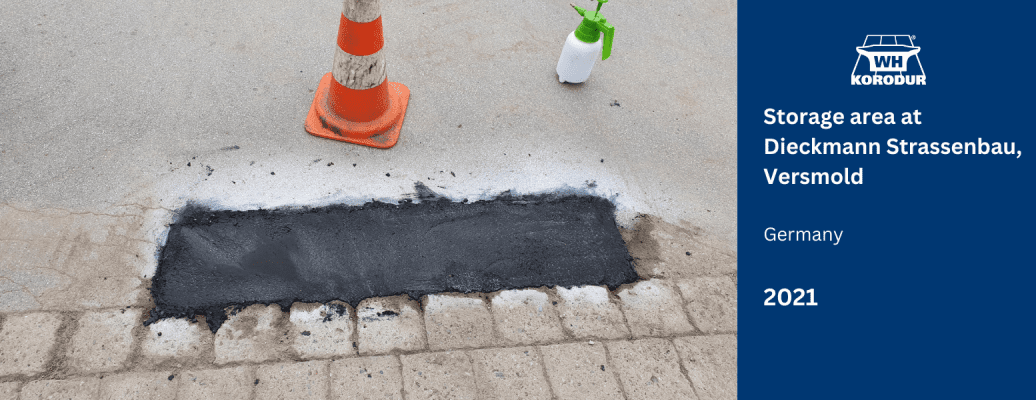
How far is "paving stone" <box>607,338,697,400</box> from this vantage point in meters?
2.12

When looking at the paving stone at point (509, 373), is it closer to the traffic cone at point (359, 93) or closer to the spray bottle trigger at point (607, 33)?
the traffic cone at point (359, 93)

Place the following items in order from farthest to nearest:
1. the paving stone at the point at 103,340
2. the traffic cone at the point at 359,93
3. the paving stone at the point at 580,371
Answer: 1. the traffic cone at the point at 359,93
2. the paving stone at the point at 580,371
3. the paving stone at the point at 103,340

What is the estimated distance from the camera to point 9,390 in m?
1.88

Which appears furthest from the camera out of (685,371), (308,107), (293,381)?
(308,107)

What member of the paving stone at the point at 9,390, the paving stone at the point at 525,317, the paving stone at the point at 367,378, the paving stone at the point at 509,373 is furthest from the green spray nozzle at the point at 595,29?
the paving stone at the point at 9,390

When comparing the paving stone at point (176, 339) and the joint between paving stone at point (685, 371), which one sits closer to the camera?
the paving stone at point (176, 339)

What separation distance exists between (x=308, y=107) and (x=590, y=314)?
198 centimetres

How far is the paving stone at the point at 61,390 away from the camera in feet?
6.18

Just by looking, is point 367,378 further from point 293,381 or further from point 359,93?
point 359,93

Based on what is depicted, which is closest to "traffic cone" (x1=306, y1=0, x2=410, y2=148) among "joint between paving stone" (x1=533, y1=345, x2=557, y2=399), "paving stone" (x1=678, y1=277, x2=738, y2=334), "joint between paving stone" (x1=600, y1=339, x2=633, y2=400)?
"joint between paving stone" (x1=533, y1=345, x2=557, y2=399)

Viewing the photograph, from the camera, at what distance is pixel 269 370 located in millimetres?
2012

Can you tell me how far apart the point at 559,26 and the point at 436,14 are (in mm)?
904

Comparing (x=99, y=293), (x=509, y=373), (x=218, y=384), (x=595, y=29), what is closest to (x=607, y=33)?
(x=595, y=29)
